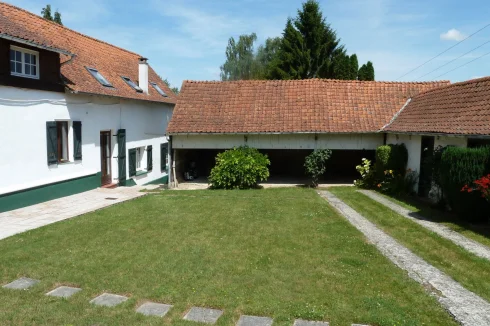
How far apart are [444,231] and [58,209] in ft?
34.1

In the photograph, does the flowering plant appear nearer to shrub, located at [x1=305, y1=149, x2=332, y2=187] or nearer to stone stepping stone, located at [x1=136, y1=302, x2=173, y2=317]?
stone stepping stone, located at [x1=136, y1=302, x2=173, y2=317]

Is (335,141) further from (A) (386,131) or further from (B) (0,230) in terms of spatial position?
(B) (0,230)

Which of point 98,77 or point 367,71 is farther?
point 367,71

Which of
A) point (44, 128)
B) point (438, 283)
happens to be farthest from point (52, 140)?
point (438, 283)

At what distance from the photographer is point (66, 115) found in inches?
518

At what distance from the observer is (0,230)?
29.1 feet

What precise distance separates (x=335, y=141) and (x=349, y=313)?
12.3 meters

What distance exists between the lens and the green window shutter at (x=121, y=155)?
16562 mm

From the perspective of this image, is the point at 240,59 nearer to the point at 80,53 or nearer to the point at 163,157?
the point at 163,157

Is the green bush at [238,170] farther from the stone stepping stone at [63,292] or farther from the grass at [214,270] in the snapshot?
the stone stepping stone at [63,292]

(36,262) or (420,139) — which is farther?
(420,139)

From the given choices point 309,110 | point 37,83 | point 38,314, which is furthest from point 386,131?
point 38,314

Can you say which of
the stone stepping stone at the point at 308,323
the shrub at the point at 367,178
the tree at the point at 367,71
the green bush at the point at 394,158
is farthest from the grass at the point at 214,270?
the tree at the point at 367,71

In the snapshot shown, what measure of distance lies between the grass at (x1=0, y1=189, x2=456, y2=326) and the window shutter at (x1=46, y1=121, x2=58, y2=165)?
3.28m
